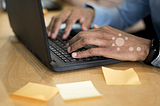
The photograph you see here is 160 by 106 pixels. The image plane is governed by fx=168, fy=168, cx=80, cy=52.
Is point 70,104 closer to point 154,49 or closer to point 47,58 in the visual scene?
point 47,58

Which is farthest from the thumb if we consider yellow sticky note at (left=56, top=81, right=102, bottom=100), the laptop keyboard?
yellow sticky note at (left=56, top=81, right=102, bottom=100)

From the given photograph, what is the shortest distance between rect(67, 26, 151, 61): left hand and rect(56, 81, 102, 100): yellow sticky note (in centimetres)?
11

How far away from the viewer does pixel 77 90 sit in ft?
1.32

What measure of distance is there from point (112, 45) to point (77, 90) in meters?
0.23

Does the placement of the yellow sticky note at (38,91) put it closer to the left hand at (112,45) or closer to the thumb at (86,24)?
the left hand at (112,45)

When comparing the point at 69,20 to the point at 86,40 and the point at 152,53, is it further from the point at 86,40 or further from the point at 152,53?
the point at 152,53

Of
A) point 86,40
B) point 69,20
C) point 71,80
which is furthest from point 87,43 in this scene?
point 69,20

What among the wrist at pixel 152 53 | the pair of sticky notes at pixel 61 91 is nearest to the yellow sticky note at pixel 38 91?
the pair of sticky notes at pixel 61 91

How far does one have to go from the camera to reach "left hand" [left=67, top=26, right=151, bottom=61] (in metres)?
0.53

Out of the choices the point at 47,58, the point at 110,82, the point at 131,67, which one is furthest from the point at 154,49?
the point at 47,58

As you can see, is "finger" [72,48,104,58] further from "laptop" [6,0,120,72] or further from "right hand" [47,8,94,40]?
"right hand" [47,8,94,40]

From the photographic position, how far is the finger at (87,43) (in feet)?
1.75

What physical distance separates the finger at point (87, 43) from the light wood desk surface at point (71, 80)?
0.26 feet

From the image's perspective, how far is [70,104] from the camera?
0.35 m
